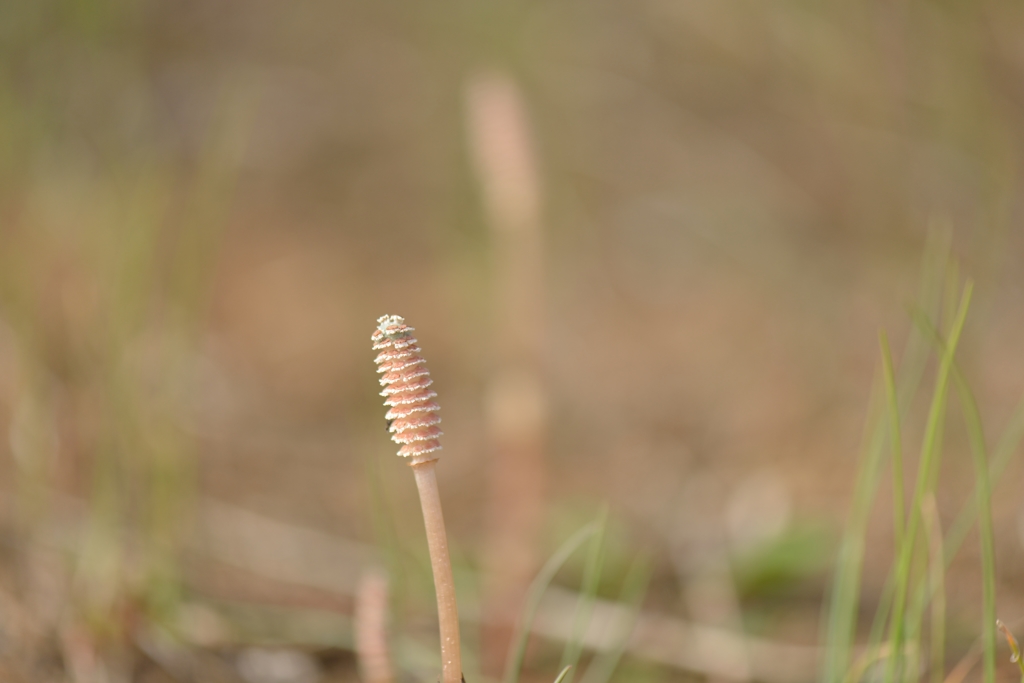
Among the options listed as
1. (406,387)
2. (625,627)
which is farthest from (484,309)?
(406,387)

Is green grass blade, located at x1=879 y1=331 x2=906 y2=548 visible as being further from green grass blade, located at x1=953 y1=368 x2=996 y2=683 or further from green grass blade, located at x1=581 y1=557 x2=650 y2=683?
green grass blade, located at x1=581 y1=557 x2=650 y2=683

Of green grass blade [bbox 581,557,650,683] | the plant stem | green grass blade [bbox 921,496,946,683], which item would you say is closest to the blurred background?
green grass blade [bbox 581,557,650,683]

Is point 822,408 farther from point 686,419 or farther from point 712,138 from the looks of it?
point 712,138

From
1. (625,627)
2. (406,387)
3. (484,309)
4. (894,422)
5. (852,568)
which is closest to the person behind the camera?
(406,387)

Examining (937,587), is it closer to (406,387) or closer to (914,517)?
(914,517)

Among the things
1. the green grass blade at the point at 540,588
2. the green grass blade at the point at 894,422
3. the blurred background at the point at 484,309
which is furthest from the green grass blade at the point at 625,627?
the green grass blade at the point at 894,422

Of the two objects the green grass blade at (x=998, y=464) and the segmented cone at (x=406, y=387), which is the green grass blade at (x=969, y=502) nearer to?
the green grass blade at (x=998, y=464)
